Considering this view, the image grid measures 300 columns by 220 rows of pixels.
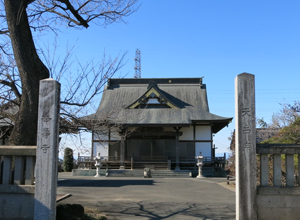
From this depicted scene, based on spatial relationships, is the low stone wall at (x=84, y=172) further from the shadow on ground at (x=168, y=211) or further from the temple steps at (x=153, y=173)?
the shadow on ground at (x=168, y=211)

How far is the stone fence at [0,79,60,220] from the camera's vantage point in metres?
5.80

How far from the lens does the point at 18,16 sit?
276 inches

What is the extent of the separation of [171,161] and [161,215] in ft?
59.9

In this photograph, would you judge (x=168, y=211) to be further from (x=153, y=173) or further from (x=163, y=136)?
(x=163, y=136)

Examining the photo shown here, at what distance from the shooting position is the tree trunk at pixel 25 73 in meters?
6.78

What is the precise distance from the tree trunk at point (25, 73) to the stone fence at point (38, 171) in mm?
661

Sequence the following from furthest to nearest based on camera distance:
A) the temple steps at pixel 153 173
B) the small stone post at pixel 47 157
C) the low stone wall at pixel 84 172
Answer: the low stone wall at pixel 84 172 < the temple steps at pixel 153 173 < the small stone post at pixel 47 157

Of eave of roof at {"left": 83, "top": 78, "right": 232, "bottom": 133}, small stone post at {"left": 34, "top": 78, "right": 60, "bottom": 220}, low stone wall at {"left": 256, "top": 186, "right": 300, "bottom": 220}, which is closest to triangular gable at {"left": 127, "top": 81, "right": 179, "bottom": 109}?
eave of roof at {"left": 83, "top": 78, "right": 232, "bottom": 133}

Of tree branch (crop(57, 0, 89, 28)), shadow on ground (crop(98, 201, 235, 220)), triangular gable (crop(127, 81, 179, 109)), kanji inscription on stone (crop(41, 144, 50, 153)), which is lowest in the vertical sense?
shadow on ground (crop(98, 201, 235, 220))

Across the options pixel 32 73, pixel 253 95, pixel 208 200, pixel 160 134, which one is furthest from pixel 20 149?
pixel 160 134

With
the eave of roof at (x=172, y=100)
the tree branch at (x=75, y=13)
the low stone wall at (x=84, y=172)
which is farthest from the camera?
the eave of roof at (x=172, y=100)

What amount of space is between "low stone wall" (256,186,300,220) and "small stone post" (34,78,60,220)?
407 centimetres

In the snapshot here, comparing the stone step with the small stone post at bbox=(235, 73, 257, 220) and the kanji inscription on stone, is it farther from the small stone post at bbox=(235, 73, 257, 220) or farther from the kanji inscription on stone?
the kanji inscription on stone

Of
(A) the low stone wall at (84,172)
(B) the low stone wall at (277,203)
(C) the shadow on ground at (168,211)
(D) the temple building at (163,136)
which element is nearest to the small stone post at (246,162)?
(B) the low stone wall at (277,203)
